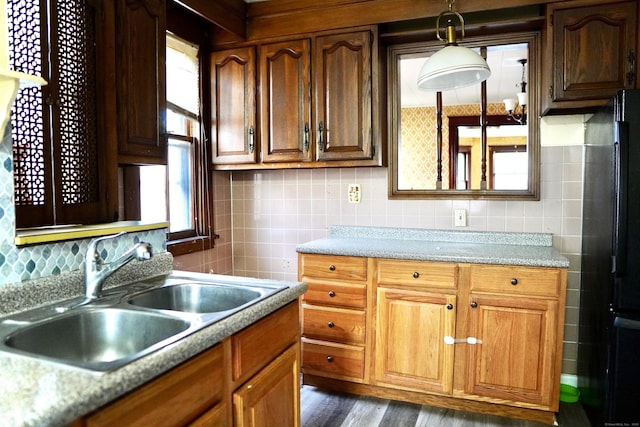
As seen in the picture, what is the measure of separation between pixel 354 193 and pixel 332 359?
1.12 m

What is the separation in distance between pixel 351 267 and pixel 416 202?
721 mm

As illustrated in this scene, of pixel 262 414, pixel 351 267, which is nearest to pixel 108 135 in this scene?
pixel 262 414

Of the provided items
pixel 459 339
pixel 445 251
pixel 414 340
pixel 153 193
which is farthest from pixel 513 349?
pixel 153 193

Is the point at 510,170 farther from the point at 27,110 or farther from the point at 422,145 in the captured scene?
the point at 27,110

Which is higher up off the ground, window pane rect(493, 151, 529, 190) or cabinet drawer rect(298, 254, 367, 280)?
window pane rect(493, 151, 529, 190)

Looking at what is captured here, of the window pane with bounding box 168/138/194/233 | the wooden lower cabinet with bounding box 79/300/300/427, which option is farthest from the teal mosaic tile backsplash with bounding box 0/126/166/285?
the window pane with bounding box 168/138/194/233

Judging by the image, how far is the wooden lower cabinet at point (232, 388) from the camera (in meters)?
0.95

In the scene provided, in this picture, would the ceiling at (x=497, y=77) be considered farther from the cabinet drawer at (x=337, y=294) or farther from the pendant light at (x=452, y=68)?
the cabinet drawer at (x=337, y=294)

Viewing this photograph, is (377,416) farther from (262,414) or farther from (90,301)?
(90,301)

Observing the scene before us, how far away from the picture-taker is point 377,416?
238 centimetres

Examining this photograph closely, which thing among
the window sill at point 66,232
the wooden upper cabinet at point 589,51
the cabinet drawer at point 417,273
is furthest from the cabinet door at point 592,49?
the window sill at point 66,232

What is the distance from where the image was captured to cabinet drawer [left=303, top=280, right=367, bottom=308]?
2.53 metres

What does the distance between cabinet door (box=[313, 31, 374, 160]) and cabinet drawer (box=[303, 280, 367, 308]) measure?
31.7 inches

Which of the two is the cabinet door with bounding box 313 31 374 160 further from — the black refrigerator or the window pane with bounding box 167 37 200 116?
the black refrigerator
